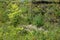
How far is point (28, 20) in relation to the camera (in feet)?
26.7

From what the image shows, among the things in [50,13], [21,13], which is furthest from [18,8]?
[50,13]

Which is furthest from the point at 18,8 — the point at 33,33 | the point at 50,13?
the point at 33,33

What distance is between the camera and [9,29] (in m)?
7.17

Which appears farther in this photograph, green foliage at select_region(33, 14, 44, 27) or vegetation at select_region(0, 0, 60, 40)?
green foliage at select_region(33, 14, 44, 27)

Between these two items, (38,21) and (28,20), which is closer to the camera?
(38,21)

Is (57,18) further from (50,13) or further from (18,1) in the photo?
(18,1)

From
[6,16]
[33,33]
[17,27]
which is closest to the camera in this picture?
[33,33]

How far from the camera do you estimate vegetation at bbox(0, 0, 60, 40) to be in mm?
6770

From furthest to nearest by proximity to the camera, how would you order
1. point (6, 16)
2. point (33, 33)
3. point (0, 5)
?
point (0, 5)
point (6, 16)
point (33, 33)

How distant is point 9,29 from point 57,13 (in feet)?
6.53

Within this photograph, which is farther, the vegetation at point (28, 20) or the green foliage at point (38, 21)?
the green foliage at point (38, 21)

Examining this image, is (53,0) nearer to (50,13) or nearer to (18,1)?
(50,13)

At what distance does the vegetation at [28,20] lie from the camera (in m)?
6.77

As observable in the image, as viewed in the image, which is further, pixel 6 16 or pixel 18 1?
pixel 18 1
